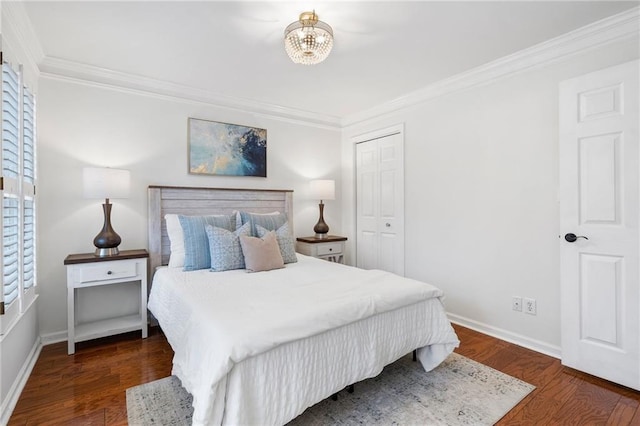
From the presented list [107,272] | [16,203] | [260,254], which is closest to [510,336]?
[260,254]

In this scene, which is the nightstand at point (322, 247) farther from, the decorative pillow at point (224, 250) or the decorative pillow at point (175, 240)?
the decorative pillow at point (175, 240)

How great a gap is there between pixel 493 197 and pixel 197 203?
2943 mm

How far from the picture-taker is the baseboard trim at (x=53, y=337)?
108 inches

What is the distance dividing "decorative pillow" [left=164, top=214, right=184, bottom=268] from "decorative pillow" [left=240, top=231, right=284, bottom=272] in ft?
1.94

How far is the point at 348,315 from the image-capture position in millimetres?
1769

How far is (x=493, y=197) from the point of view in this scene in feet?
9.55

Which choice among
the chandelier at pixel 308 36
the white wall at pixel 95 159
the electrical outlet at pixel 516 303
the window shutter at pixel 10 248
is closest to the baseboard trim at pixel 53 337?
the white wall at pixel 95 159

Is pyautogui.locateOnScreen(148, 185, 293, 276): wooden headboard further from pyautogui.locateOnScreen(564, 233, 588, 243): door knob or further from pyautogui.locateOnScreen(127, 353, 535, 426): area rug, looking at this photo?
pyautogui.locateOnScreen(564, 233, 588, 243): door knob

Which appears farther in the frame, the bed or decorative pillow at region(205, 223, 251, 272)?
decorative pillow at region(205, 223, 251, 272)

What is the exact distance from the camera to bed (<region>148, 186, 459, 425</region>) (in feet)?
4.59

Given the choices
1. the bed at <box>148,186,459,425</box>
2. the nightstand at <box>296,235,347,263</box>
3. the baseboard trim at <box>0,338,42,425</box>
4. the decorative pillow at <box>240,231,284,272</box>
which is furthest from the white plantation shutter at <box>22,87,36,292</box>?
the nightstand at <box>296,235,347,263</box>

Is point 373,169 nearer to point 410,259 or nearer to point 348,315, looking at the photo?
point 410,259

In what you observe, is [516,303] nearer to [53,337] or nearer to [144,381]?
[144,381]

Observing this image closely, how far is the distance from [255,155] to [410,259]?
2214 millimetres
